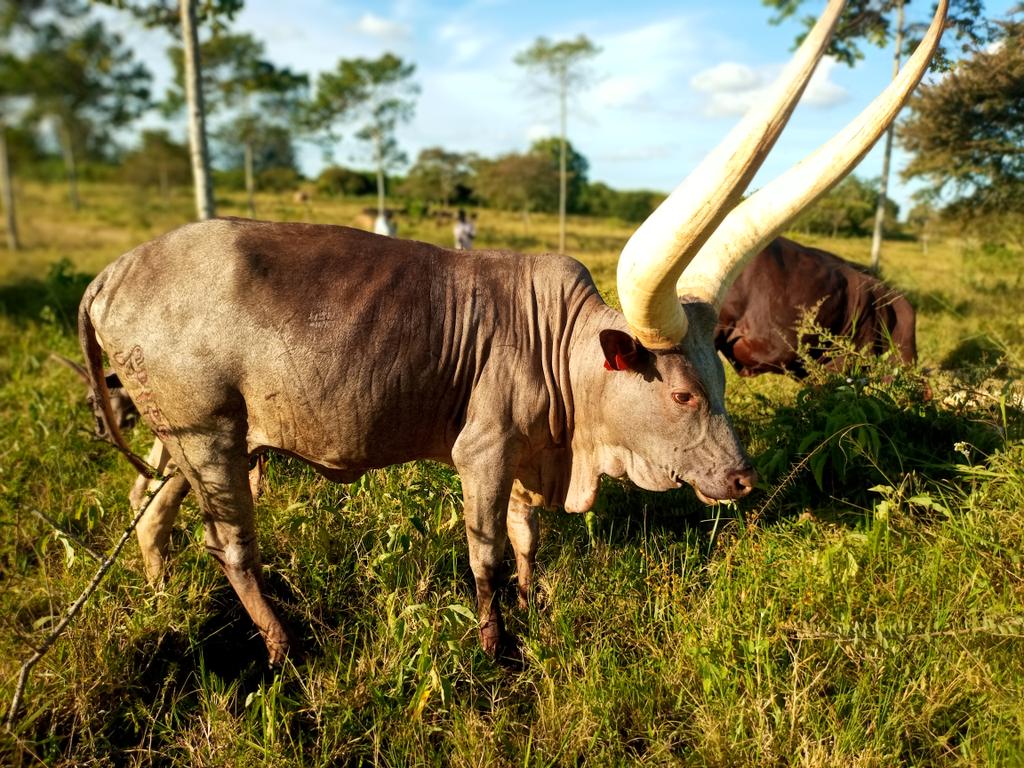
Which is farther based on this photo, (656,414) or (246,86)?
(246,86)

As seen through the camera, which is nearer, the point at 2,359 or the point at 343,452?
the point at 343,452

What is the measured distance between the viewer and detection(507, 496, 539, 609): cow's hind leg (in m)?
3.34

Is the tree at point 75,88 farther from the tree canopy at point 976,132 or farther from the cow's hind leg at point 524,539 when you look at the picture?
the tree canopy at point 976,132

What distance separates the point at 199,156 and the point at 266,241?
6.33 m

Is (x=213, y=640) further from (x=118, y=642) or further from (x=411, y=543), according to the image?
(x=411, y=543)

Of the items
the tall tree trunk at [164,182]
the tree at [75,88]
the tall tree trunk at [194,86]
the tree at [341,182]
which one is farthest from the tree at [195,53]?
the tree at [341,182]

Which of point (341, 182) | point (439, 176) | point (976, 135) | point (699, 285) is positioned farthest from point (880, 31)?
point (341, 182)

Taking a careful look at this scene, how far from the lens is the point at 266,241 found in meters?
2.77

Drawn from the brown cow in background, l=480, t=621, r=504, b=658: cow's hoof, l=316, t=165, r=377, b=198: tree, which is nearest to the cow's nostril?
l=480, t=621, r=504, b=658: cow's hoof

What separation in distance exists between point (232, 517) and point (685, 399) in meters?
1.97

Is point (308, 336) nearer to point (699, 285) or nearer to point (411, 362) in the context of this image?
point (411, 362)

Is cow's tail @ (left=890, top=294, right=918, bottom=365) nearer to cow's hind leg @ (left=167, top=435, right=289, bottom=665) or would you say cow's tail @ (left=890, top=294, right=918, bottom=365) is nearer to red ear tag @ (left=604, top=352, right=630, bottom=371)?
red ear tag @ (left=604, top=352, right=630, bottom=371)

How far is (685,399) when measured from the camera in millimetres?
2688

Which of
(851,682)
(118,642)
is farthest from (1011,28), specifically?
(118,642)
